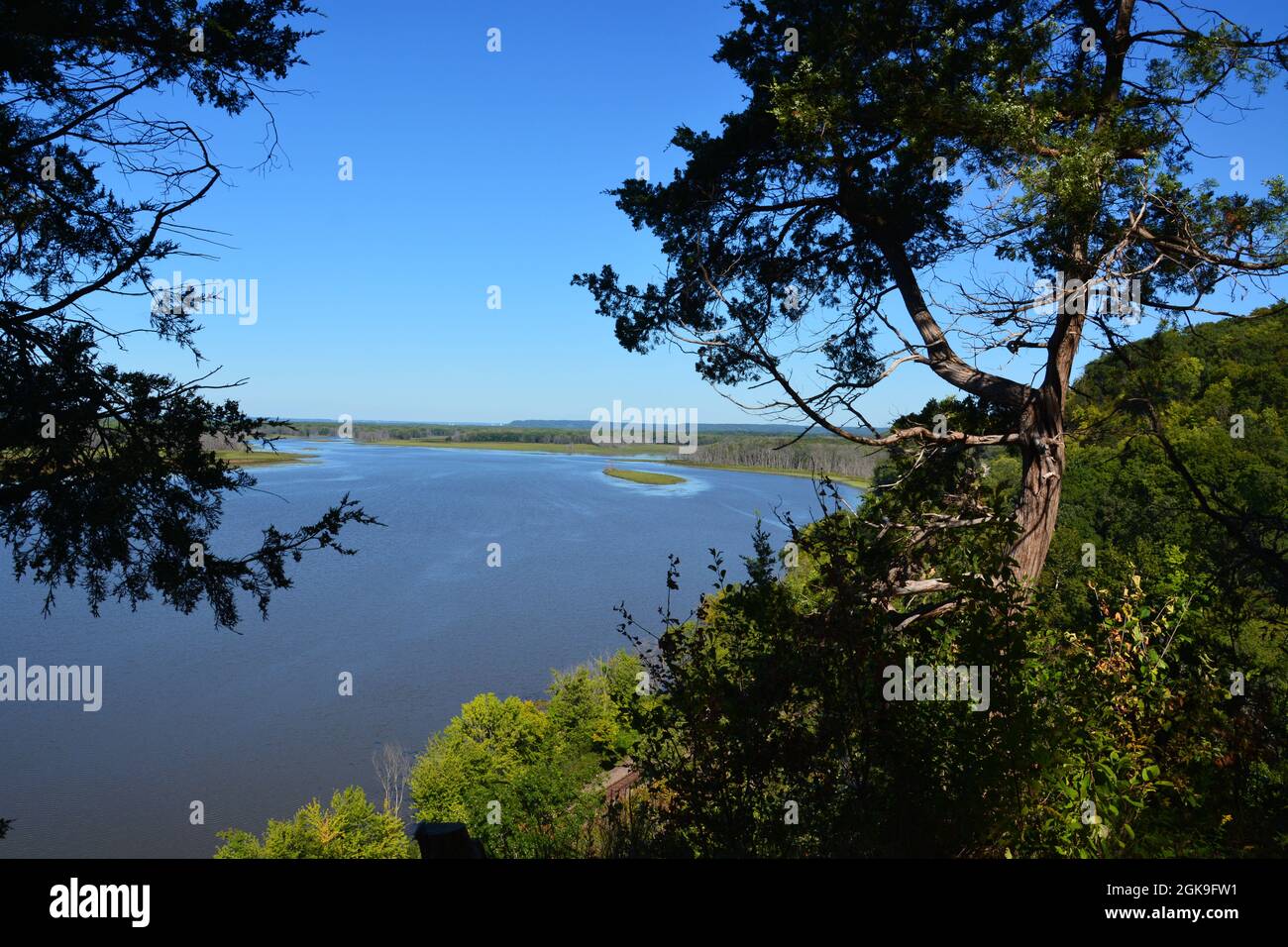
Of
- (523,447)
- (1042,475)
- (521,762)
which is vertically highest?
(523,447)

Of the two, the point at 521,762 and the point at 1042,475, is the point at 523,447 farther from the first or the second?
the point at 1042,475

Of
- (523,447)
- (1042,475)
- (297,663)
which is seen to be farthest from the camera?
(523,447)

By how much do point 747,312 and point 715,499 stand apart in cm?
6529

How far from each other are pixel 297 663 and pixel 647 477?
7486cm

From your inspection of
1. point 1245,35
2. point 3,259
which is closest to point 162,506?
point 3,259

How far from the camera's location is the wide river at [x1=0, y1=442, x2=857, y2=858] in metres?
24.2

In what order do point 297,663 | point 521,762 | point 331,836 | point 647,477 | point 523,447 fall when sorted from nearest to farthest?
point 331,836
point 521,762
point 297,663
point 647,477
point 523,447

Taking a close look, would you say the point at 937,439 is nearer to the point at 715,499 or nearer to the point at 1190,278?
the point at 1190,278

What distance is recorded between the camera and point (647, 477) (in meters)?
105

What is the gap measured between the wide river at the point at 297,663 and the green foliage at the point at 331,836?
4588 mm

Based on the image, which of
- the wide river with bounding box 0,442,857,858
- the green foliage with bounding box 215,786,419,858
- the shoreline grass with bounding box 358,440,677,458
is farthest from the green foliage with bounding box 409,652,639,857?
the shoreline grass with bounding box 358,440,677,458

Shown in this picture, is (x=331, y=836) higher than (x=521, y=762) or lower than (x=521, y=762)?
higher

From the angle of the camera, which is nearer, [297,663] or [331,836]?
[331,836]

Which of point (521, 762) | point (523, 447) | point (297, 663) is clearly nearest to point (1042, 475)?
point (521, 762)
